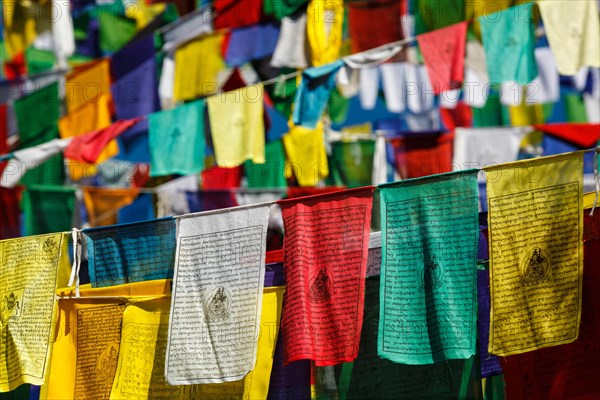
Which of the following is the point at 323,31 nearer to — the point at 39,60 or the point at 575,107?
the point at 575,107

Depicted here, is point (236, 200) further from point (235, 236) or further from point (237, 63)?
point (235, 236)

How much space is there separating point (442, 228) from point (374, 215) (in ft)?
1.44


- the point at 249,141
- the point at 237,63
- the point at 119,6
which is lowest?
the point at 249,141

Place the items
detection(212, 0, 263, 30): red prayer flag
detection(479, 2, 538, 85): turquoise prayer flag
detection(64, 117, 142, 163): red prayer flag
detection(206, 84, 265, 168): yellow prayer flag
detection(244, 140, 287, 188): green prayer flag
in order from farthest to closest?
detection(244, 140, 287, 188): green prayer flag, detection(212, 0, 263, 30): red prayer flag, detection(64, 117, 142, 163): red prayer flag, detection(206, 84, 265, 168): yellow prayer flag, detection(479, 2, 538, 85): turquoise prayer flag

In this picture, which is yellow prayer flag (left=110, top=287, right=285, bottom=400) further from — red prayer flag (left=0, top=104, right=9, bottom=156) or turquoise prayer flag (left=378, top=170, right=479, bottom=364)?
red prayer flag (left=0, top=104, right=9, bottom=156)

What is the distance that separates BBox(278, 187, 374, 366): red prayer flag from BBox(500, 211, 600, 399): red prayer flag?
2.20 ft

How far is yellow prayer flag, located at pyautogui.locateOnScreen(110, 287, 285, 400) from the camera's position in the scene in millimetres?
4156

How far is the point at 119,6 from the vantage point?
1055cm

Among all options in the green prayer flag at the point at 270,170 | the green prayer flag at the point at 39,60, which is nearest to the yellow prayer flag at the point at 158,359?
the green prayer flag at the point at 270,170

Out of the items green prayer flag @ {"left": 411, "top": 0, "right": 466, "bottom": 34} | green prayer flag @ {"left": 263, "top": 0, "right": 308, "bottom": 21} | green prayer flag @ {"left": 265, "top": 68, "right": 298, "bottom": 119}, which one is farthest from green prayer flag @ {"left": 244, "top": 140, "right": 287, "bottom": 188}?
green prayer flag @ {"left": 411, "top": 0, "right": 466, "bottom": 34}

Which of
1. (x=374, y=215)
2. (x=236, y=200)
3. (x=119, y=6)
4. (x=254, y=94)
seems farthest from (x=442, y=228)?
(x=119, y=6)

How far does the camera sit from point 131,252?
14.8 ft

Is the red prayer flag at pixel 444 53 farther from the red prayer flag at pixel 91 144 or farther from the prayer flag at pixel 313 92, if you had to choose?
the red prayer flag at pixel 91 144

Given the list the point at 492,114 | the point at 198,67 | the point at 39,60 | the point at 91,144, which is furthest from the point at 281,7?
the point at 39,60
